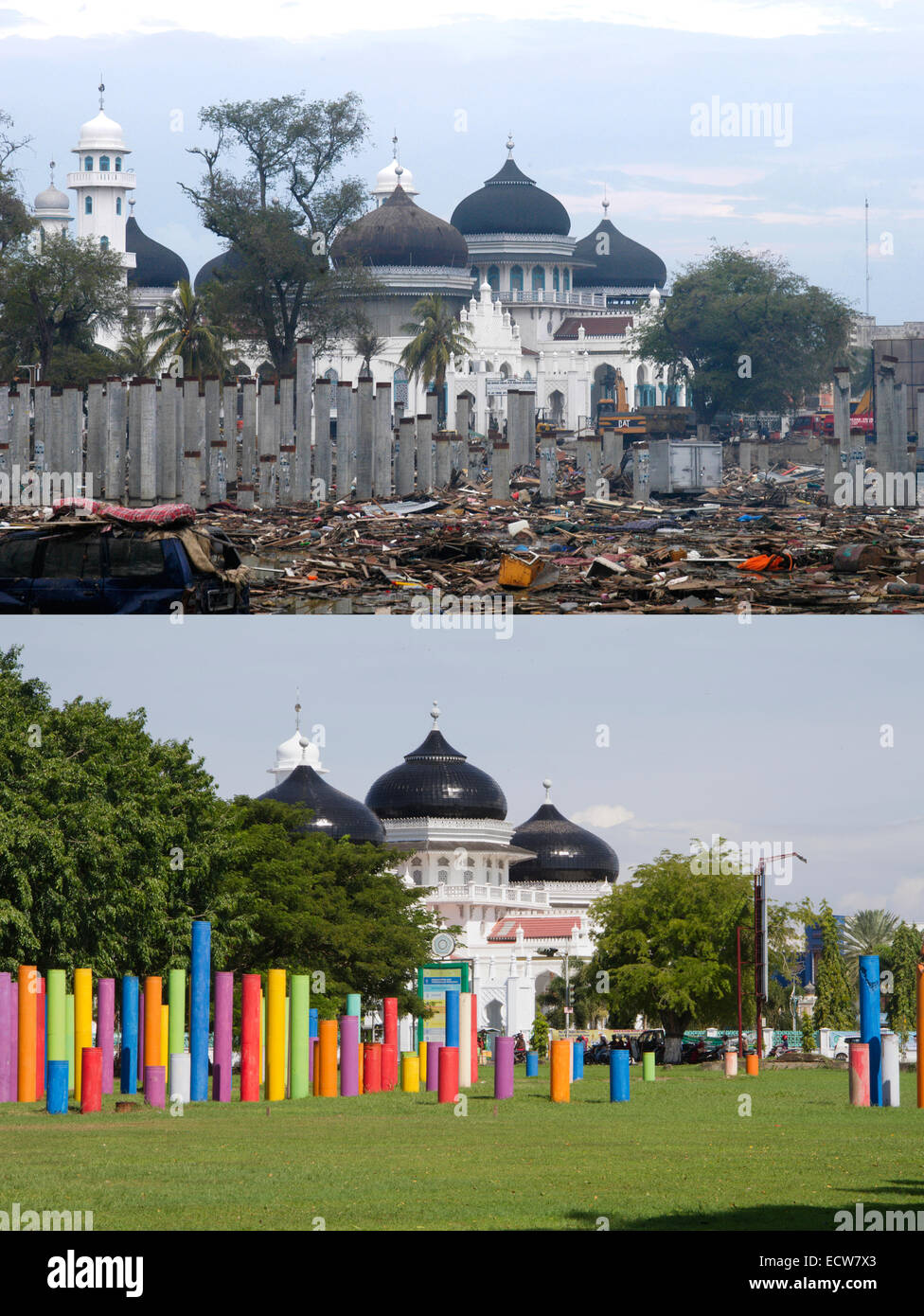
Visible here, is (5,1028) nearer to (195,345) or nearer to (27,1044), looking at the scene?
(27,1044)

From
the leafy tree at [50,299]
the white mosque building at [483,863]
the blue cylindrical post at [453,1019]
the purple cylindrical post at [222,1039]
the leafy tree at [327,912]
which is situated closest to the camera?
the purple cylindrical post at [222,1039]

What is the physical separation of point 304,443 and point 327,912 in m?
9.61

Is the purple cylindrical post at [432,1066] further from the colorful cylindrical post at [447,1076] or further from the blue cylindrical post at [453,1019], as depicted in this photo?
the colorful cylindrical post at [447,1076]

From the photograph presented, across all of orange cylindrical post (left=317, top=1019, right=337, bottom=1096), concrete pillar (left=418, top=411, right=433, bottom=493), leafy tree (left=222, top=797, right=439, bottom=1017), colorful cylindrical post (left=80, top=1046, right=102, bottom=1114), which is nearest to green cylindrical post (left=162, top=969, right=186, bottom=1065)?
orange cylindrical post (left=317, top=1019, right=337, bottom=1096)

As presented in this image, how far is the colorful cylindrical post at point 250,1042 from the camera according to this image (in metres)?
22.0

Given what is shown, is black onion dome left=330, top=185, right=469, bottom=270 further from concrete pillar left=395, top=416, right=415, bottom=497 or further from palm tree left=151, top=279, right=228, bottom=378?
concrete pillar left=395, top=416, right=415, bottom=497

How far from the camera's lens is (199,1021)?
2208 centimetres

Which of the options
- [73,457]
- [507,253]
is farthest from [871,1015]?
[507,253]

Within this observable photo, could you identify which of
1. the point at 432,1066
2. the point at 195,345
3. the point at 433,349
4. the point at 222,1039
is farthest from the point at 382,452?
the point at 433,349

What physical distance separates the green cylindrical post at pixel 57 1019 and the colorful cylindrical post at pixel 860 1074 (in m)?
8.14

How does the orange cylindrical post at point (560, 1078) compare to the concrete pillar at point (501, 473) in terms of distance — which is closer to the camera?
the orange cylindrical post at point (560, 1078)

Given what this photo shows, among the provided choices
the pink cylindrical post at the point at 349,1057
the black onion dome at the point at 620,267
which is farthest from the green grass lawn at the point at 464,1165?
the black onion dome at the point at 620,267

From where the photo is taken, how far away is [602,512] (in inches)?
1467
